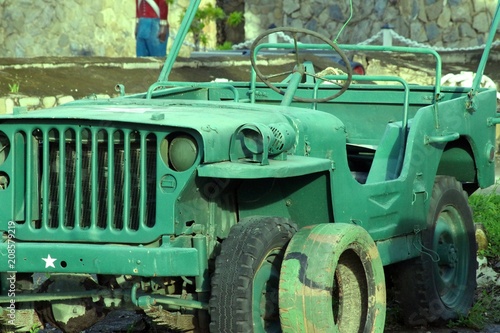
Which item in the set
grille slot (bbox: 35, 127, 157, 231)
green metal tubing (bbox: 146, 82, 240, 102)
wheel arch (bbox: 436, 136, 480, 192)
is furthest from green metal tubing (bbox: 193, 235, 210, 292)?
wheel arch (bbox: 436, 136, 480, 192)

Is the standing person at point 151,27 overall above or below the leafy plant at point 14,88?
above

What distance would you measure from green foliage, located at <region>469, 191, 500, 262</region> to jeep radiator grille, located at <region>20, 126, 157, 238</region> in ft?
11.0

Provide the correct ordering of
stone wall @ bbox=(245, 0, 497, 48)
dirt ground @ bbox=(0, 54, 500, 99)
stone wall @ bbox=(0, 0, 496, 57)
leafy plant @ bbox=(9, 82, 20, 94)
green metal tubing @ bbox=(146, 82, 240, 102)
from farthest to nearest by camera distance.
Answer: stone wall @ bbox=(0, 0, 496, 57)
stone wall @ bbox=(245, 0, 497, 48)
dirt ground @ bbox=(0, 54, 500, 99)
leafy plant @ bbox=(9, 82, 20, 94)
green metal tubing @ bbox=(146, 82, 240, 102)

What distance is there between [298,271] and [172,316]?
1.74ft

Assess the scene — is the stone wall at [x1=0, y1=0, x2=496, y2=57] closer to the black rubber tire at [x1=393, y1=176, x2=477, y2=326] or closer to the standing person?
the standing person

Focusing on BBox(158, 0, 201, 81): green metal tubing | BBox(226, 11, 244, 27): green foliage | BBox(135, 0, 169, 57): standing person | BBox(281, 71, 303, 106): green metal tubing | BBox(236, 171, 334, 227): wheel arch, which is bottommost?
BBox(236, 171, 334, 227): wheel arch

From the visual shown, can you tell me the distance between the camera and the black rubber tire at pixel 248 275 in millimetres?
4812

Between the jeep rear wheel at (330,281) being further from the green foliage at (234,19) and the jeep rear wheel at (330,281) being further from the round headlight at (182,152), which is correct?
the green foliage at (234,19)

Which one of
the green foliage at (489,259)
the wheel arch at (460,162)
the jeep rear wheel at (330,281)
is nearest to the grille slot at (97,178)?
the jeep rear wheel at (330,281)

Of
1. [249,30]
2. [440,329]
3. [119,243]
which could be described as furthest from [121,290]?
[249,30]

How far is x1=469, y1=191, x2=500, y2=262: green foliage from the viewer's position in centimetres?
789

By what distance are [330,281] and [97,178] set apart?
97cm

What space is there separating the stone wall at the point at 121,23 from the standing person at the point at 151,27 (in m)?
6.46

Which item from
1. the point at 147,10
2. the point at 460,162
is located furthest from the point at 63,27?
the point at 460,162
